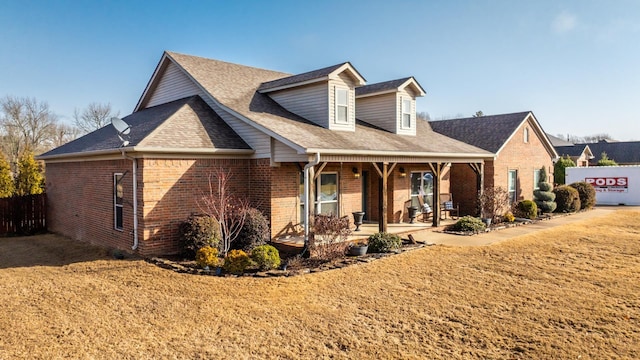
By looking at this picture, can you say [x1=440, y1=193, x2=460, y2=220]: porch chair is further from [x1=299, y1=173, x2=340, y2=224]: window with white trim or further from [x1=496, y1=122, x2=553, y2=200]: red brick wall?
[x1=299, y1=173, x2=340, y2=224]: window with white trim

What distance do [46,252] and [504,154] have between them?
64.8 ft

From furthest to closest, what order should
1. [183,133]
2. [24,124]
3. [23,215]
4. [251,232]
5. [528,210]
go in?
[24,124], [528,210], [23,215], [183,133], [251,232]

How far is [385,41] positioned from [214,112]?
7.03 metres

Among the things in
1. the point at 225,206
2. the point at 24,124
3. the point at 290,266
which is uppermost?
the point at 24,124

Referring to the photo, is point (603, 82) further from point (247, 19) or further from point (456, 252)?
point (247, 19)

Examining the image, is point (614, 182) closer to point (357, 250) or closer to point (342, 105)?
point (342, 105)

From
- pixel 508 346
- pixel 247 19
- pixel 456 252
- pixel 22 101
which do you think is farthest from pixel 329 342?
pixel 22 101

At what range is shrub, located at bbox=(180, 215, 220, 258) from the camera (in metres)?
10.5

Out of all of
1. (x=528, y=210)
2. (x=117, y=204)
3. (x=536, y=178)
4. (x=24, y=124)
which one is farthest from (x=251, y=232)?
(x=24, y=124)

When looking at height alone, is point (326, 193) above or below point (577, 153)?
below

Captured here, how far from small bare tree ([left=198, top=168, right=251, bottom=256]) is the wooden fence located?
30.1 feet

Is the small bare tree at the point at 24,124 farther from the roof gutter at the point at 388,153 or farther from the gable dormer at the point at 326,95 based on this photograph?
the roof gutter at the point at 388,153

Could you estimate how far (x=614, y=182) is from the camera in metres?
27.3

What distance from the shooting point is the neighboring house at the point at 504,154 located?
19875 mm
